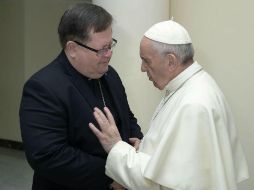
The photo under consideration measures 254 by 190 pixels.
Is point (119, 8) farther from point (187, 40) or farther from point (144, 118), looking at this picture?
point (187, 40)

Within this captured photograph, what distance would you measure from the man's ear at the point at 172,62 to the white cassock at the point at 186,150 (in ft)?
0.14

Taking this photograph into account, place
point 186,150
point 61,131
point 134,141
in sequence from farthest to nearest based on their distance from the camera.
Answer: point 134,141
point 61,131
point 186,150

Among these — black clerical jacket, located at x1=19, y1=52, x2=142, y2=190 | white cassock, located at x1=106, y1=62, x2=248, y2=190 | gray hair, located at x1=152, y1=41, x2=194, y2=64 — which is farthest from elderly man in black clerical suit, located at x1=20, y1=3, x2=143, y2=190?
gray hair, located at x1=152, y1=41, x2=194, y2=64

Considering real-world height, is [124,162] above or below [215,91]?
below

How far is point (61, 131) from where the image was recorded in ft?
4.99

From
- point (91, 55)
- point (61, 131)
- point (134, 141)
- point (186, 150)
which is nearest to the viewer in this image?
point (186, 150)

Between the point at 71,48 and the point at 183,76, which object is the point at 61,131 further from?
the point at 183,76

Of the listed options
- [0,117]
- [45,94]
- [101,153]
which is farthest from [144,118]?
[0,117]

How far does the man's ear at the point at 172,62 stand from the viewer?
154cm

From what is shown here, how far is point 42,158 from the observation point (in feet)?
4.83

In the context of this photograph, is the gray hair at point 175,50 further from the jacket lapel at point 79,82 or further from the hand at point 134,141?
the hand at point 134,141

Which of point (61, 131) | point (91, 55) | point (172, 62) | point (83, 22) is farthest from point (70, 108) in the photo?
point (172, 62)

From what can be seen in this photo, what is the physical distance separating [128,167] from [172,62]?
1.53 ft

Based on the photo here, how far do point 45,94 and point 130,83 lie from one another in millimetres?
1340
